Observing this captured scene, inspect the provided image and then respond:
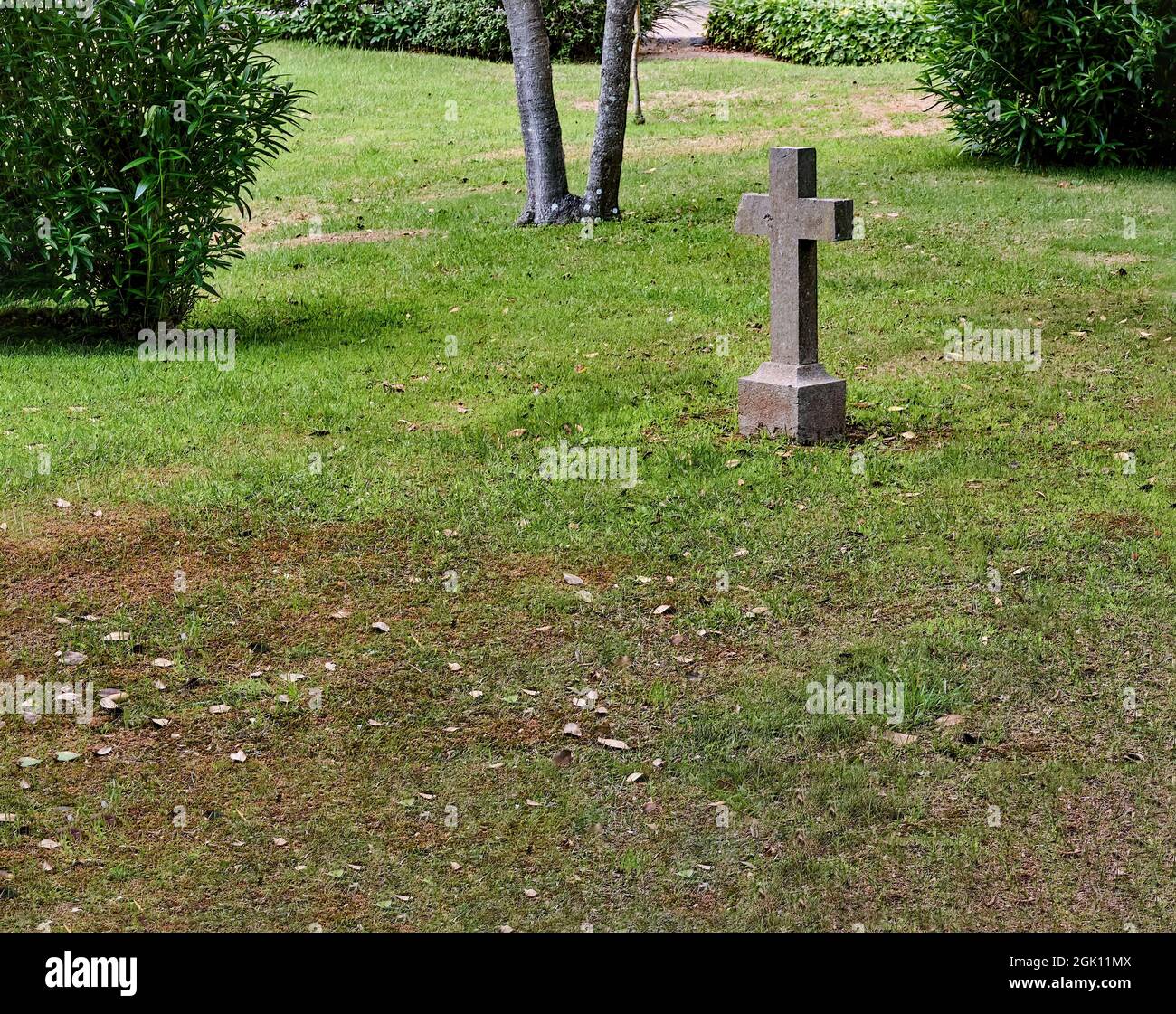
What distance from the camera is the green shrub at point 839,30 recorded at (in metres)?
26.1

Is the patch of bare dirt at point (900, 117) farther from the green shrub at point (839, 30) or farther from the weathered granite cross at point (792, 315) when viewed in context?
the weathered granite cross at point (792, 315)

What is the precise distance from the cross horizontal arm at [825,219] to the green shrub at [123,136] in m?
4.90

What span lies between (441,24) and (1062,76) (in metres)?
15.5

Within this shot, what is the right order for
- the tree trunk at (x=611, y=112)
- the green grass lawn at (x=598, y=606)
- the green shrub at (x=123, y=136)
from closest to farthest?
the green grass lawn at (x=598, y=606)
the green shrub at (x=123, y=136)
the tree trunk at (x=611, y=112)

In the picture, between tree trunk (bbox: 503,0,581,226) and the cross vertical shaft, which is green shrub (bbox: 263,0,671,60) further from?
the cross vertical shaft

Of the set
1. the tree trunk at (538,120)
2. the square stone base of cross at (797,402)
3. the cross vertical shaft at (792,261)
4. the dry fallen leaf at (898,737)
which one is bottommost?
the dry fallen leaf at (898,737)

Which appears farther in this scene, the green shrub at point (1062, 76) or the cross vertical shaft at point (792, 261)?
the green shrub at point (1062, 76)

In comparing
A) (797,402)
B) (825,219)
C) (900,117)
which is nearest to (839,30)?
(900,117)

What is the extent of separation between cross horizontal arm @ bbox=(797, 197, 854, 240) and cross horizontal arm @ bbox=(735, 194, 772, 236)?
11.0 inches

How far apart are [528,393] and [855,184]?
26.0ft

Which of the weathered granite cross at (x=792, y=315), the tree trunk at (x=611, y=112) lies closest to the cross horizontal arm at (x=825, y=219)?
the weathered granite cross at (x=792, y=315)

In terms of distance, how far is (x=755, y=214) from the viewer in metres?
8.96

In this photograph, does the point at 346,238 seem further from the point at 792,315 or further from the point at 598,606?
the point at 598,606

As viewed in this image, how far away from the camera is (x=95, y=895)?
4.90m
